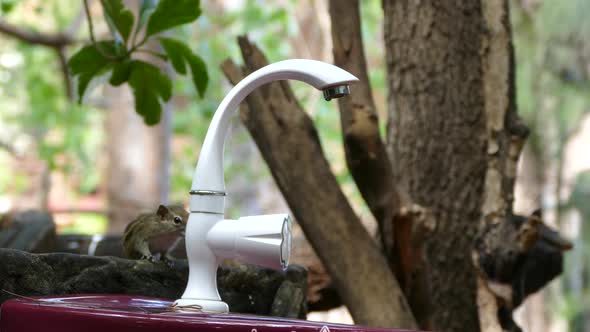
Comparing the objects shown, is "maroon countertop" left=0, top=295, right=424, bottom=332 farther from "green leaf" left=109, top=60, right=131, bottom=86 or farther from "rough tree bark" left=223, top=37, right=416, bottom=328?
"rough tree bark" left=223, top=37, right=416, bottom=328

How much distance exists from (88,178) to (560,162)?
5074mm

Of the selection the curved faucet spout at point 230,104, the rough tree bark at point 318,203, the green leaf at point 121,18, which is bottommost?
the rough tree bark at point 318,203

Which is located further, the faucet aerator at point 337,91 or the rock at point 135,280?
the rock at point 135,280

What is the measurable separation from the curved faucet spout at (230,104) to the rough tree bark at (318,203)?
2.21 ft

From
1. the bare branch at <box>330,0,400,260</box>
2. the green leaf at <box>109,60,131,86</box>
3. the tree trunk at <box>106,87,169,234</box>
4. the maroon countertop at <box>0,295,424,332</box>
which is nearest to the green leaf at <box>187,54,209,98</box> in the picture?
the green leaf at <box>109,60,131,86</box>

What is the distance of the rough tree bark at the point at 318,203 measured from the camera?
174 centimetres

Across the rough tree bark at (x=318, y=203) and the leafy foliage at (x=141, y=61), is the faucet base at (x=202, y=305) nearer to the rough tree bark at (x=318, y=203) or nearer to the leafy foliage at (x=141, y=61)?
the leafy foliage at (x=141, y=61)

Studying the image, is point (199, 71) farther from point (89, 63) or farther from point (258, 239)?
point (258, 239)

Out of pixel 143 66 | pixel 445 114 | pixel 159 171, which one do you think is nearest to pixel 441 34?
pixel 445 114

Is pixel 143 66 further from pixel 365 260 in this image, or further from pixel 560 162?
pixel 560 162

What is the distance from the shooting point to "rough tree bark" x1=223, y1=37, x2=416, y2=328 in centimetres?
174

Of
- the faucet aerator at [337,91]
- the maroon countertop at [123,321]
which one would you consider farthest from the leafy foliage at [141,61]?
the maroon countertop at [123,321]

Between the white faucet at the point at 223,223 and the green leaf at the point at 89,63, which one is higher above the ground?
the green leaf at the point at 89,63

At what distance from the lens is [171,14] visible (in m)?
1.41
